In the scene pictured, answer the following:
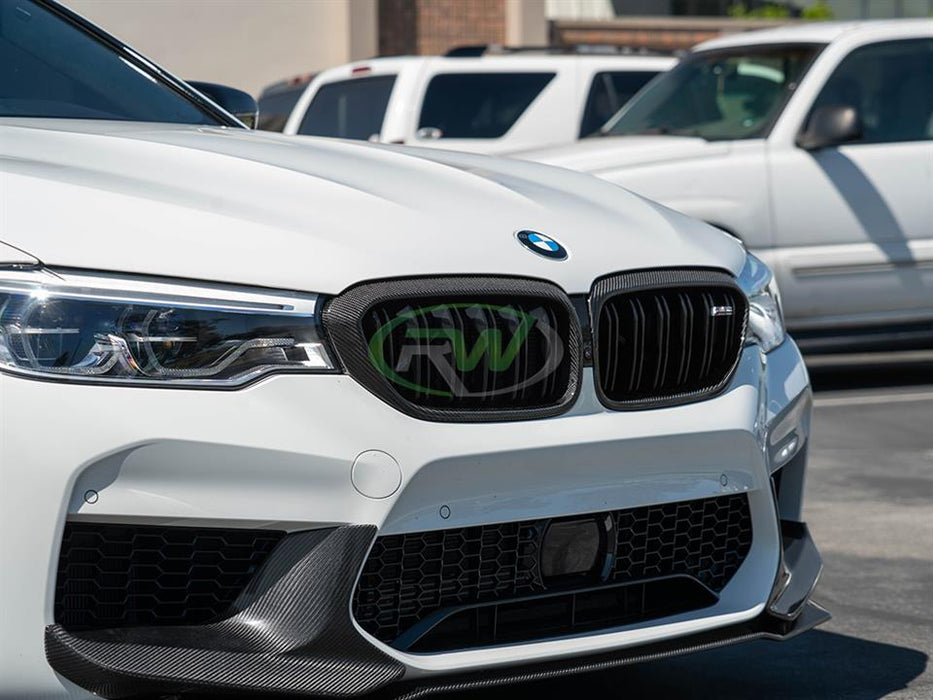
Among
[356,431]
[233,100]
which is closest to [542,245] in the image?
[356,431]

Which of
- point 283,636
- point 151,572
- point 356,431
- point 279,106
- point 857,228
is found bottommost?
point 857,228

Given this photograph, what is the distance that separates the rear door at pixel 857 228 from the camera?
8227 millimetres

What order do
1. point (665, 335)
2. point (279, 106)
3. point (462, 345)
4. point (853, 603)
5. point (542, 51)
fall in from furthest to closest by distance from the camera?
point (279, 106) < point (542, 51) < point (853, 603) < point (665, 335) < point (462, 345)

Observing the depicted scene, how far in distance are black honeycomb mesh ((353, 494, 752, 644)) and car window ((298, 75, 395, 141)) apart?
827 cm

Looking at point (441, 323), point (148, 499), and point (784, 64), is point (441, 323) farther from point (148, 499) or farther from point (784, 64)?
point (784, 64)

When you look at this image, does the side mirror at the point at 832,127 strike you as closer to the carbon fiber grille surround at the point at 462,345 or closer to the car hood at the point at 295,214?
the car hood at the point at 295,214

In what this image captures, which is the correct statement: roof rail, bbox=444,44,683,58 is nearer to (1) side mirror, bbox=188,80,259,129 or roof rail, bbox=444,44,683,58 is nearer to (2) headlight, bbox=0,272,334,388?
(1) side mirror, bbox=188,80,259,129

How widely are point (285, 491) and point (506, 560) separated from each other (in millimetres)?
485

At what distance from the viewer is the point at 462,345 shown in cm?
283

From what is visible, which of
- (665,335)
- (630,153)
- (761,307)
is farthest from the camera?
(630,153)

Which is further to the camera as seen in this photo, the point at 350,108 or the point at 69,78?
the point at 350,108

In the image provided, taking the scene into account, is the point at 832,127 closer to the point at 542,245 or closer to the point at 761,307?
the point at 761,307

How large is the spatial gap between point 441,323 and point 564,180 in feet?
2.98

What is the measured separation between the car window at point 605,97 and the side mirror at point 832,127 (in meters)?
3.34
